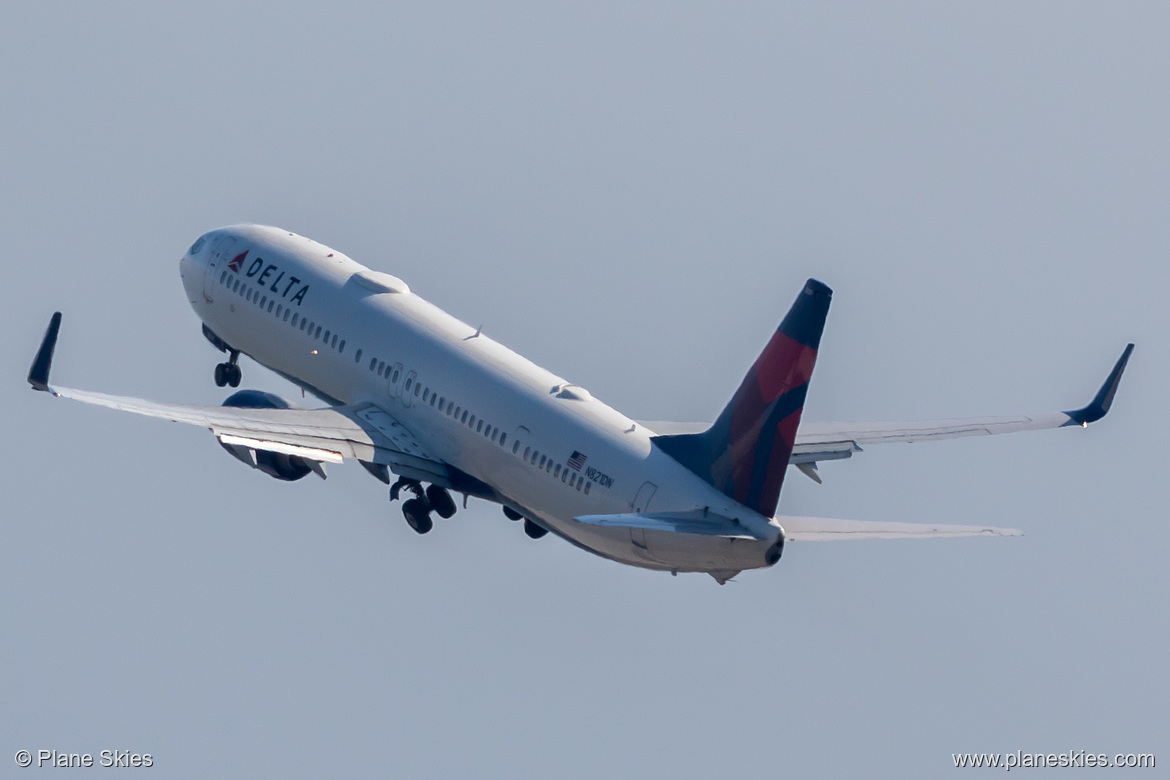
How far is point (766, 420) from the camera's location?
56375 mm

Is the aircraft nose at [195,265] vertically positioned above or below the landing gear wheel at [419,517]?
above

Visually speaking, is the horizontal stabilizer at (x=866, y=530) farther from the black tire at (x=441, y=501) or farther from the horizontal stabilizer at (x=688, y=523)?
the black tire at (x=441, y=501)

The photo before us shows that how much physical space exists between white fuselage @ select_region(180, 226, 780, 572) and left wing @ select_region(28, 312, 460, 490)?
55cm

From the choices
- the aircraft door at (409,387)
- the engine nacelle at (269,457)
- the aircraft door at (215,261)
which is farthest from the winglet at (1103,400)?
the aircraft door at (215,261)

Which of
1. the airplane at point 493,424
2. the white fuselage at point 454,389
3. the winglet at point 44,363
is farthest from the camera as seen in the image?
the winglet at point 44,363

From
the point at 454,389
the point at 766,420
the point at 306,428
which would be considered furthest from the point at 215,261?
the point at 766,420

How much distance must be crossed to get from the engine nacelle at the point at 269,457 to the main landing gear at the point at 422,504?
2829 mm

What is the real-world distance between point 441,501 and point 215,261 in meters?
13.6

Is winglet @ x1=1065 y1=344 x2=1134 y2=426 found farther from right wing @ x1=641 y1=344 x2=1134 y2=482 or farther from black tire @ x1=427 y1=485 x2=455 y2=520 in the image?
black tire @ x1=427 y1=485 x2=455 y2=520

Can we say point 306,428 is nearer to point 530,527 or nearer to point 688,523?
point 530,527

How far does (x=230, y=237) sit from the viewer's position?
76.3m

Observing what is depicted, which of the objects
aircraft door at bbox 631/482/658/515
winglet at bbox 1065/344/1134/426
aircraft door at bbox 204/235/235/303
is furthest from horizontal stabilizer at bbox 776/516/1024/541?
aircraft door at bbox 204/235/235/303

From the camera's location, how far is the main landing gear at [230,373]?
78062mm

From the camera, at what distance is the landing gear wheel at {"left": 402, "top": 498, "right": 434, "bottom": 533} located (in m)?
68.1
